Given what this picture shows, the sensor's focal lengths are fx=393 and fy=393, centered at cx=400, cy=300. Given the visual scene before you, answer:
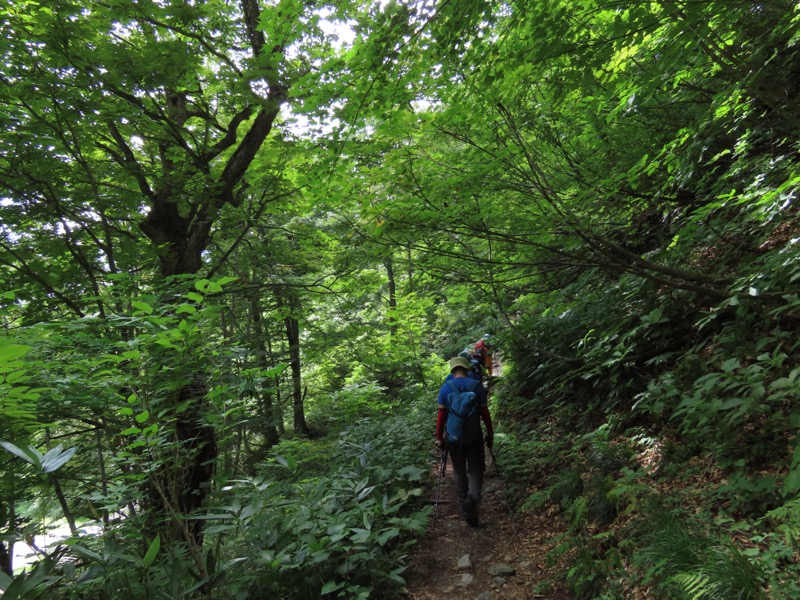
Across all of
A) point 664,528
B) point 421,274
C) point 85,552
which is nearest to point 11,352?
point 85,552

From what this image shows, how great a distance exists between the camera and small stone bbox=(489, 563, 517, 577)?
421 cm

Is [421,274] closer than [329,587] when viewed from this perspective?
No

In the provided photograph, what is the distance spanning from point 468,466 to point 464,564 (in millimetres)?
1208

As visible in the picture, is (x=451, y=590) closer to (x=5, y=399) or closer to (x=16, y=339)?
(x=5, y=399)

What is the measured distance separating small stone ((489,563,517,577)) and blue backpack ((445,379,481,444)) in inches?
55.9

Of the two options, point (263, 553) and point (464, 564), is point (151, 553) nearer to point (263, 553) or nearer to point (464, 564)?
point (263, 553)

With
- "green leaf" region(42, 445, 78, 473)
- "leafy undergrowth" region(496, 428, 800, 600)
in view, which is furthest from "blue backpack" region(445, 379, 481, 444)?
"green leaf" region(42, 445, 78, 473)

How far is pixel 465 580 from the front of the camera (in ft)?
13.6

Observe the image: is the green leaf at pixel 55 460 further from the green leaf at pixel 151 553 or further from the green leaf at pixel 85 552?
the green leaf at pixel 151 553

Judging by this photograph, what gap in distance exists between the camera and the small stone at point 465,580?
4109mm

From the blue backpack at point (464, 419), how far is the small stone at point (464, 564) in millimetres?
1310

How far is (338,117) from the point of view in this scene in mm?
3561

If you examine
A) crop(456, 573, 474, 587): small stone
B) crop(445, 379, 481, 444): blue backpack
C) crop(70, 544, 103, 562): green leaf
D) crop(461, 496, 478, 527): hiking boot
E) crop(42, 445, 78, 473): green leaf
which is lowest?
crop(456, 573, 474, 587): small stone

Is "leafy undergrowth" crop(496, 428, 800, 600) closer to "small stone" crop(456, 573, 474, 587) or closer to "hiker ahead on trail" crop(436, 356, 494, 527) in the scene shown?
"hiker ahead on trail" crop(436, 356, 494, 527)
